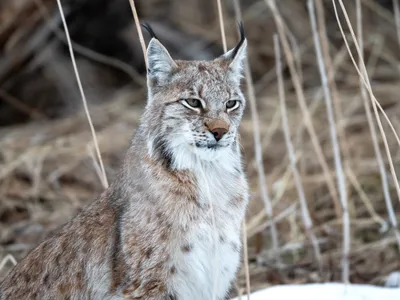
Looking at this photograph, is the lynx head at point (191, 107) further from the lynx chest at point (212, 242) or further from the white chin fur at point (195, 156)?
the lynx chest at point (212, 242)

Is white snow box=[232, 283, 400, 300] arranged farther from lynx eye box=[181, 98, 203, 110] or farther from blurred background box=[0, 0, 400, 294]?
lynx eye box=[181, 98, 203, 110]

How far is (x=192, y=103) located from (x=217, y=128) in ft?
0.69

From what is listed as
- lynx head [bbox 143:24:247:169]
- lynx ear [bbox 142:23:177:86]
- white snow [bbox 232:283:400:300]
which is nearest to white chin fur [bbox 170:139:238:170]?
lynx head [bbox 143:24:247:169]

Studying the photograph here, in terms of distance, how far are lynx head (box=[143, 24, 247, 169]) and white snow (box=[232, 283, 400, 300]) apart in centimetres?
96

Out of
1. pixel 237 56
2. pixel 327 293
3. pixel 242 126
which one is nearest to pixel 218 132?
pixel 237 56

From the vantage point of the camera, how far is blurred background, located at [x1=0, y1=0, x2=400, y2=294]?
6078mm

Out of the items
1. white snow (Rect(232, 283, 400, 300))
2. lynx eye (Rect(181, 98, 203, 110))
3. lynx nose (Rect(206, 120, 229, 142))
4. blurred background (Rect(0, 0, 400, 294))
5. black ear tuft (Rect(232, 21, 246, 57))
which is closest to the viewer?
lynx nose (Rect(206, 120, 229, 142))

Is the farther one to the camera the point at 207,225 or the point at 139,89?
the point at 139,89

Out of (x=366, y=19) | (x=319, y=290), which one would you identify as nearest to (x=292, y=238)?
(x=319, y=290)

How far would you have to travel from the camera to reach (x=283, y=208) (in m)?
6.76

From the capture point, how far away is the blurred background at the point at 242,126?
608cm

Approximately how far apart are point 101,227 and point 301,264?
2.09 meters

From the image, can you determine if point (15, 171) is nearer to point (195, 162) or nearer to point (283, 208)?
point (283, 208)

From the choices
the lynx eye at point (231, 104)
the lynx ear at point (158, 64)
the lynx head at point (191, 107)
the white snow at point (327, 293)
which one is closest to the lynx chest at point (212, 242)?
the lynx head at point (191, 107)
